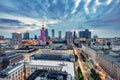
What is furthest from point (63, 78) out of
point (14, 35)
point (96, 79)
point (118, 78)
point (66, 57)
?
point (14, 35)

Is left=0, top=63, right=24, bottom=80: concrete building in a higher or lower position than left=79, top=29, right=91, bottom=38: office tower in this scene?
lower

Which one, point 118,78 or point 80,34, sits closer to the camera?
point 118,78

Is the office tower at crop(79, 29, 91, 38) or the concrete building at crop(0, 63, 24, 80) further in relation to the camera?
the office tower at crop(79, 29, 91, 38)

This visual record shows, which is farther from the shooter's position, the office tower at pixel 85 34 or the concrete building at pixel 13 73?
the office tower at pixel 85 34

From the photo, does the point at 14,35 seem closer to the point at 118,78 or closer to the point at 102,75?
the point at 102,75

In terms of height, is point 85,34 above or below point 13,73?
above

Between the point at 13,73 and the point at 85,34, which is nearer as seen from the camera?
the point at 13,73

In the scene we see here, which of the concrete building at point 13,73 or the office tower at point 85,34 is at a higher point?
the office tower at point 85,34

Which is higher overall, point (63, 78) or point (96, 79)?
point (63, 78)
